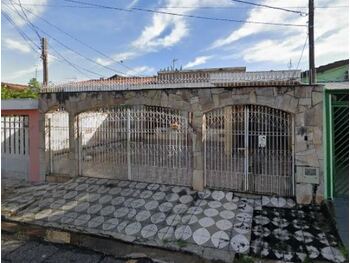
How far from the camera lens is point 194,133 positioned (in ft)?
23.2

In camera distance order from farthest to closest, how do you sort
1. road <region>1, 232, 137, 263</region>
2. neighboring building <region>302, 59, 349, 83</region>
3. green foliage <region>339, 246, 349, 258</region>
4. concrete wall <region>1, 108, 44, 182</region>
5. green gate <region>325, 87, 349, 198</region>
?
1. neighboring building <region>302, 59, 349, 83</region>
2. concrete wall <region>1, 108, 44, 182</region>
3. green gate <region>325, 87, 349, 198</region>
4. road <region>1, 232, 137, 263</region>
5. green foliage <region>339, 246, 349, 258</region>

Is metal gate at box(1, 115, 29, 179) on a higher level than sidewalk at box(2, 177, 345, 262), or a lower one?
higher

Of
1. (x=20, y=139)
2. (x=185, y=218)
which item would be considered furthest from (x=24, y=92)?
(x=185, y=218)

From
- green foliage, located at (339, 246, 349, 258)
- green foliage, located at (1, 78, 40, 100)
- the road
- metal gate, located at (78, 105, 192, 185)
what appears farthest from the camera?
green foliage, located at (1, 78, 40, 100)

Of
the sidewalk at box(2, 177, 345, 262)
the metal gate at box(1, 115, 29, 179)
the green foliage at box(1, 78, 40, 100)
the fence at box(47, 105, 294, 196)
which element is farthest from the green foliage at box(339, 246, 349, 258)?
the green foliage at box(1, 78, 40, 100)

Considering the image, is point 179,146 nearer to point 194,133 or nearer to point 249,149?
point 194,133

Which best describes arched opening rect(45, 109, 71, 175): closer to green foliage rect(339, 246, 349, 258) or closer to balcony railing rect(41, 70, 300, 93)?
balcony railing rect(41, 70, 300, 93)

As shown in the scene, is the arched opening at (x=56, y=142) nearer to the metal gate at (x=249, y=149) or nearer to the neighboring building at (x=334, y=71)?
the metal gate at (x=249, y=149)

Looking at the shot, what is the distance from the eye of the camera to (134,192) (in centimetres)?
713

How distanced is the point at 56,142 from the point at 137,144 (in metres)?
2.93

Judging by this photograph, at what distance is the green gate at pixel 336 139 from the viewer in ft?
20.5

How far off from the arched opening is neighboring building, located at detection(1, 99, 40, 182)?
422 mm

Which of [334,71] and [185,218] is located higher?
[334,71]

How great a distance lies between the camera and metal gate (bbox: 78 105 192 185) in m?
7.34
